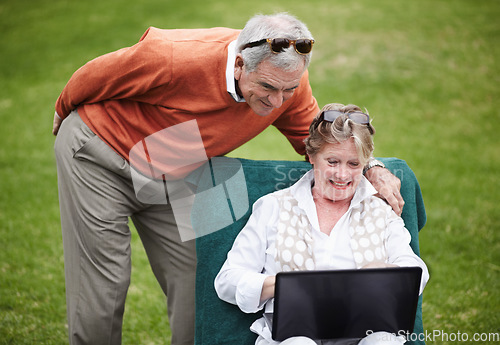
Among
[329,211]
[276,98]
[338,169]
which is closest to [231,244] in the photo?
[329,211]

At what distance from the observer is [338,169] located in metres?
2.54

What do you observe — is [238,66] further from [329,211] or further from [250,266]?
[250,266]

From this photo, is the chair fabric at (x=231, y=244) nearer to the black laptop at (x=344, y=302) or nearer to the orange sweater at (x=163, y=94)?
the orange sweater at (x=163, y=94)

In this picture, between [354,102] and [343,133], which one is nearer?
[343,133]

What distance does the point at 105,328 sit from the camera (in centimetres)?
275

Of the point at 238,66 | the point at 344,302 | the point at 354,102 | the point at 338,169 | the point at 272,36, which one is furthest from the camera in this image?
the point at 354,102

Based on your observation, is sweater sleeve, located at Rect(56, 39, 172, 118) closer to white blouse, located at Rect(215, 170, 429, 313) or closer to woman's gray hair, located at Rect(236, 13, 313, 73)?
woman's gray hair, located at Rect(236, 13, 313, 73)

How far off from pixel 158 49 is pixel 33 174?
4.50 metres

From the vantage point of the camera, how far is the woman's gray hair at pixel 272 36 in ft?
7.55

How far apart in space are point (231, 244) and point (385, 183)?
0.85 metres

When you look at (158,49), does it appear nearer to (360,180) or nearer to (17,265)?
(360,180)

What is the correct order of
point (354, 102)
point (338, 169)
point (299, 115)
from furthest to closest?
point (354, 102) < point (299, 115) < point (338, 169)

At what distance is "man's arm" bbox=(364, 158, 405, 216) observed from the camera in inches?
106

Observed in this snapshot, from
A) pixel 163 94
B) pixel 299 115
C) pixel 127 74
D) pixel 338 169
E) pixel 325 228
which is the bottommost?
pixel 325 228
